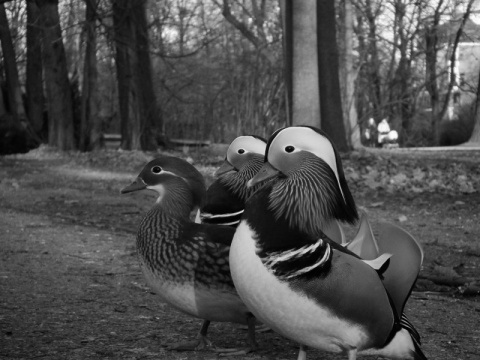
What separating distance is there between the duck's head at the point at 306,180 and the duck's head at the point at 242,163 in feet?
3.82

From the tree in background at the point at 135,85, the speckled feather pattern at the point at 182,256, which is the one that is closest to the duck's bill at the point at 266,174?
the speckled feather pattern at the point at 182,256

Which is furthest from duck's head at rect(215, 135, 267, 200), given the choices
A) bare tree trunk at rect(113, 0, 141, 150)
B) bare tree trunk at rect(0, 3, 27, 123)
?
bare tree trunk at rect(0, 3, 27, 123)

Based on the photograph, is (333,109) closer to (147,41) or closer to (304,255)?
(147,41)

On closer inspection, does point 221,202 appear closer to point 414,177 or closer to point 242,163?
point 242,163

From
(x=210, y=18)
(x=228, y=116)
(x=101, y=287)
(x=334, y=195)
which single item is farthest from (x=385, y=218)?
(x=210, y=18)

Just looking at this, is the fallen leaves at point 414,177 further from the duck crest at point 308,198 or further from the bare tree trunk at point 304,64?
the duck crest at point 308,198

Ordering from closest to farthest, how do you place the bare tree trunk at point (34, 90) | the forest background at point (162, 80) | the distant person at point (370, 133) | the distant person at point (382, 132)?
the forest background at point (162, 80) → the bare tree trunk at point (34, 90) → the distant person at point (382, 132) → the distant person at point (370, 133)

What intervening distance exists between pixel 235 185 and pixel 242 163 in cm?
16

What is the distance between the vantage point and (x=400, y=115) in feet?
127

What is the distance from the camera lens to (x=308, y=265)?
3.49 metres

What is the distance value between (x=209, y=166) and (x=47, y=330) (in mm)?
10374

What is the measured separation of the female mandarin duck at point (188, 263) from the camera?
4.11m

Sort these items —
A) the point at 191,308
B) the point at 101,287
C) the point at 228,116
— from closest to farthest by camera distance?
the point at 191,308 → the point at 101,287 → the point at 228,116

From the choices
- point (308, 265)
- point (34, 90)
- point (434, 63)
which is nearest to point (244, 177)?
point (308, 265)
